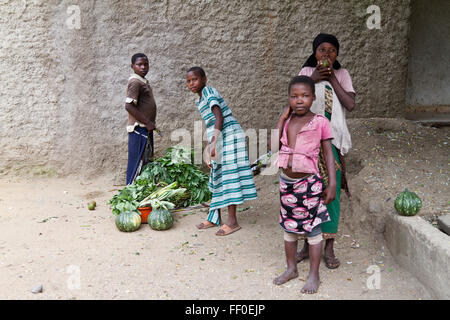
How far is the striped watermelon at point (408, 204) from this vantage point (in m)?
3.54

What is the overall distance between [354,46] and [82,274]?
16.2 feet

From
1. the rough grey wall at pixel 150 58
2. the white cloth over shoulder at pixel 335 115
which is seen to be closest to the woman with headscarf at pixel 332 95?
the white cloth over shoulder at pixel 335 115

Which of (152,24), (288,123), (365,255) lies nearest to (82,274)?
(288,123)

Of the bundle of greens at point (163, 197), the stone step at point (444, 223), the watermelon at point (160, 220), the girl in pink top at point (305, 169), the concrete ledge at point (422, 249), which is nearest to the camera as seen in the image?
the concrete ledge at point (422, 249)

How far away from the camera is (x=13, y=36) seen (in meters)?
6.22

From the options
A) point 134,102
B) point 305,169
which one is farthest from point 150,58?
point 305,169

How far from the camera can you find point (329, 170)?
126 inches

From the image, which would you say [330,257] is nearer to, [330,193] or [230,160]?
[330,193]

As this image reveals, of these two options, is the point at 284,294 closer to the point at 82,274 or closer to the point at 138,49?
the point at 82,274

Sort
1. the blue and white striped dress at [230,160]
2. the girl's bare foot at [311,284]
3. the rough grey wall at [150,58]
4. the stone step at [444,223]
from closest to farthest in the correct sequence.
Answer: the girl's bare foot at [311,284]
the stone step at [444,223]
the blue and white striped dress at [230,160]
the rough grey wall at [150,58]

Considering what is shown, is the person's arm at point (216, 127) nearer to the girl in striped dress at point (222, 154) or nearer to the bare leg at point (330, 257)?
the girl in striped dress at point (222, 154)

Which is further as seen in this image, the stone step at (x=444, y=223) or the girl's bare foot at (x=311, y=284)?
the stone step at (x=444, y=223)

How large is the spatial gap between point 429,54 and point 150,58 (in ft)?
17.8

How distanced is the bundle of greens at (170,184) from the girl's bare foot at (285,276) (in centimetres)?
183
